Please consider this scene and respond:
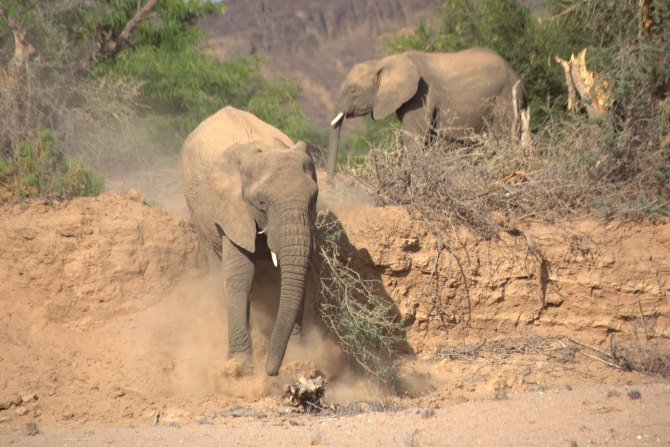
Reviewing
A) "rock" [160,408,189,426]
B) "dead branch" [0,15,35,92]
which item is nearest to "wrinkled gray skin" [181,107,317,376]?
"rock" [160,408,189,426]

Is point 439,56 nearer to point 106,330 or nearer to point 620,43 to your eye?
point 620,43

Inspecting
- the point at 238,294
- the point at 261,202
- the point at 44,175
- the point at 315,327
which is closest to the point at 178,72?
the point at 44,175

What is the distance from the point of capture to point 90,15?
14.2 meters

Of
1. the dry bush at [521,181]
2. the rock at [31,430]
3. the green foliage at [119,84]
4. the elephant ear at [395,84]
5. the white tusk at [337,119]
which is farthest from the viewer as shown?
the green foliage at [119,84]

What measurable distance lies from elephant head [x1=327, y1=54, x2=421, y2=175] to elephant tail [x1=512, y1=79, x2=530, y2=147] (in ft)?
4.16

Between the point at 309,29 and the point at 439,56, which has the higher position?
the point at 439,56

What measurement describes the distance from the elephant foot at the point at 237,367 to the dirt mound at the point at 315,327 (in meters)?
0.03

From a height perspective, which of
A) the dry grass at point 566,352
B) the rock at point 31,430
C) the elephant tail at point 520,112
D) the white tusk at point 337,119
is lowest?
the dry grass at point 566,352

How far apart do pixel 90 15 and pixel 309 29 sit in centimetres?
4623

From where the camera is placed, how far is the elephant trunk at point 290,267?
6969 millimetres

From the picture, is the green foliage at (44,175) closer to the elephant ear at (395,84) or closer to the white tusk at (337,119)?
the white tusk at (337,119)

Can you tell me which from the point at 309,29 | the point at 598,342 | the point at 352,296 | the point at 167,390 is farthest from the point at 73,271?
the point at 309,29

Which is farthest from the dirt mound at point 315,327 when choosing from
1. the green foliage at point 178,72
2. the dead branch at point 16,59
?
the green foliage at point 178,72

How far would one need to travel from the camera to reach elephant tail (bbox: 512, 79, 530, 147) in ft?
38.0
